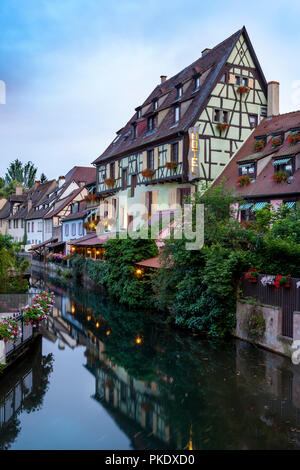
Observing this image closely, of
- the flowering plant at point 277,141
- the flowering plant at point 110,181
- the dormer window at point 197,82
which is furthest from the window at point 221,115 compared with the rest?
the flowering plant at point 110,181

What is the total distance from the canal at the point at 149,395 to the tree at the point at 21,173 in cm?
6540

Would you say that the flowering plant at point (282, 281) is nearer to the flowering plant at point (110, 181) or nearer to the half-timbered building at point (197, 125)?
the half-timbered building at point (197, 125)

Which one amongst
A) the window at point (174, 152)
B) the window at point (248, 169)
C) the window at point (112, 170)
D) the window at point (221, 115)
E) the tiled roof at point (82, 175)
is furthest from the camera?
the tiled roof at point (82, 175)

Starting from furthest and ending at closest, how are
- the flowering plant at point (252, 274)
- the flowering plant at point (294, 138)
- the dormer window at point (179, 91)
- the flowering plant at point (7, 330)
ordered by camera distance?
the dormer window at point (179, 91)
the flowering plant at point (294, 138)
the flowering plant at point (252, 274)
the flowering plant at point (7, 330)

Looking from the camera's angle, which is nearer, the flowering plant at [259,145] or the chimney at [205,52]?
the flowering plant at [259,145]

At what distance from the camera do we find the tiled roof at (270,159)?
54.6ft

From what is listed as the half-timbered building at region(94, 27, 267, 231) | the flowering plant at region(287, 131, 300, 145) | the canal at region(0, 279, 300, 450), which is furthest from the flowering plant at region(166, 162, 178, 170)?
the canal at region(0, 279, 300, 450)

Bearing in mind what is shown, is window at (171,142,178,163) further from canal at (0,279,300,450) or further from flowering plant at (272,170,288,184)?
canal at (0,279,300,450)

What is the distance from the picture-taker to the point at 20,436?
6.51 m

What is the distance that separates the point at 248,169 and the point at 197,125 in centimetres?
378

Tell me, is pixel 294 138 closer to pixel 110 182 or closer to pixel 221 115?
pixel 221 115

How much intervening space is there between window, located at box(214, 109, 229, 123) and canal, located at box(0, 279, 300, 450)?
12721 mm

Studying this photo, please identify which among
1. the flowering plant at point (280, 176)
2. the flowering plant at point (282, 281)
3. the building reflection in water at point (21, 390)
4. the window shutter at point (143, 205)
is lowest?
the building reflection in water at point (21, 390)

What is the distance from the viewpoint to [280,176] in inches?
666
